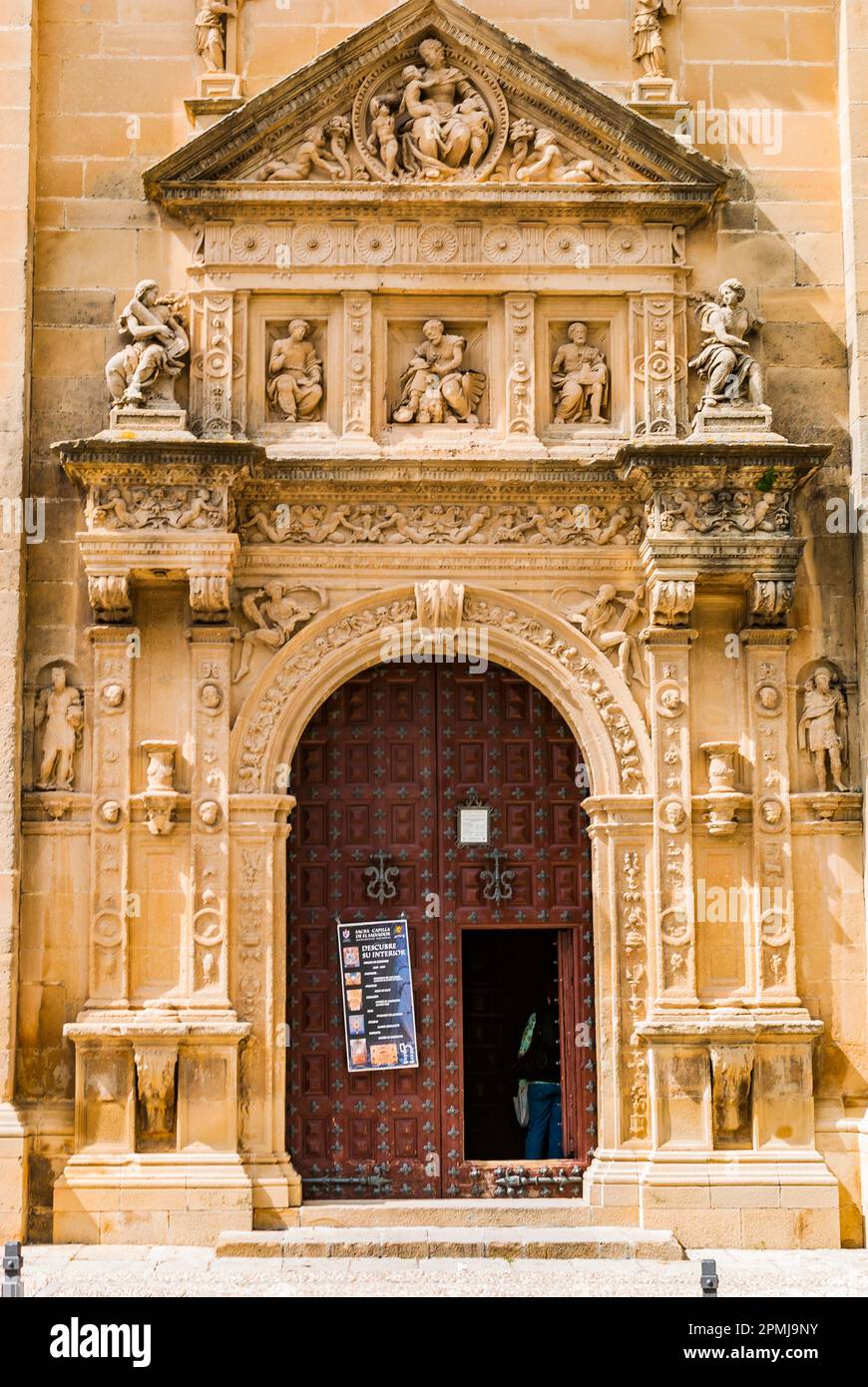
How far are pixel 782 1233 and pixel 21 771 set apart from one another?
593 centimetres

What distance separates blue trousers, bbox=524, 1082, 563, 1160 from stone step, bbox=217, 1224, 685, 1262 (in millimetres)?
1286

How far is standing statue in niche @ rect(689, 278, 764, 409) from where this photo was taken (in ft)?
42.3

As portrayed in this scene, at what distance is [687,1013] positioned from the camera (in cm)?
1239

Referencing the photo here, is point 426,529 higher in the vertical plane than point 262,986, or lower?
higher

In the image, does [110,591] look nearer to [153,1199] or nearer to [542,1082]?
[153,1199]

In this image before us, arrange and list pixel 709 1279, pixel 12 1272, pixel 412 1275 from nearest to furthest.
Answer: pixel 709 1279
pixel 12 1272
pixel 412 1275

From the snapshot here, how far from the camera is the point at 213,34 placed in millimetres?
13266

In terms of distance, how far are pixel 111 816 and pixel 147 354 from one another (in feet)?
10.4

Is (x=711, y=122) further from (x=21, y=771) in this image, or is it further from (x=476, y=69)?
(x=21, y=771)

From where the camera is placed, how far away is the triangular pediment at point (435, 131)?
1302 centimetres

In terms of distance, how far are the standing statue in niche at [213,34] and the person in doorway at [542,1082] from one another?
731 centimetres

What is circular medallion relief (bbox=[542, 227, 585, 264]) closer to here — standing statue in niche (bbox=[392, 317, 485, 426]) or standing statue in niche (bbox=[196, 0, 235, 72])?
standing statue in niche (bbox=[392, 317, 485, 426])

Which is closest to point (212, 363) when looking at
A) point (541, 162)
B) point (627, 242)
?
point (541, 162)

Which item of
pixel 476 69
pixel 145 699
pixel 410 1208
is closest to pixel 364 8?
pixel 476 69
